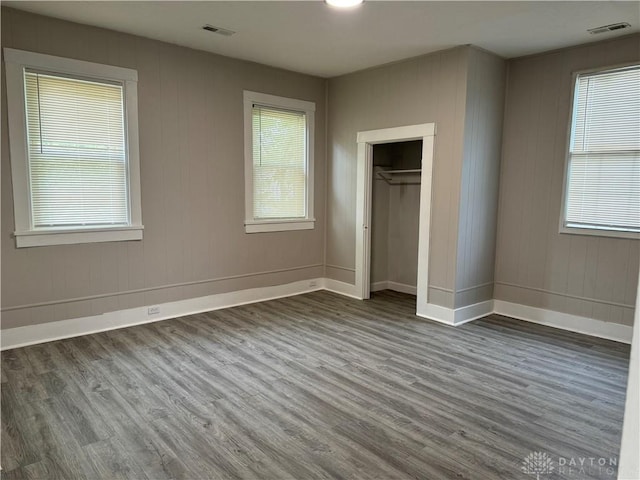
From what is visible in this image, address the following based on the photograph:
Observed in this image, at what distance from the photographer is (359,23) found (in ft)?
12.3

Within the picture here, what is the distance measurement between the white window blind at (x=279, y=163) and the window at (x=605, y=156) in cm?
309

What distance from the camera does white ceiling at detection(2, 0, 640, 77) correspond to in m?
3.38

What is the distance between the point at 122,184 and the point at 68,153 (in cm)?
53

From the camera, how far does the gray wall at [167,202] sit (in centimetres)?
373

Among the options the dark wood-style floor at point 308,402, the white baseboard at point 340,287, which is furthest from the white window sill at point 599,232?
the white baseboard at point 340,287

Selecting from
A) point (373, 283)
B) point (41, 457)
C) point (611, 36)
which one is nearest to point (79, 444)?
point (41, 457)

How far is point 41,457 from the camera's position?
2223mm

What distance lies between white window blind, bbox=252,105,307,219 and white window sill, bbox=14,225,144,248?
1515 mm

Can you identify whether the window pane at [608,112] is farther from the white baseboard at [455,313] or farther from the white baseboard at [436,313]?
the white baseboard at [436,313]

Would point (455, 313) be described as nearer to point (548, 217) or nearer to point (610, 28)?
point (548, 217)

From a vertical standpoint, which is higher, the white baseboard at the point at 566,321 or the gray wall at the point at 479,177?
the gray wall at the point at 479,177

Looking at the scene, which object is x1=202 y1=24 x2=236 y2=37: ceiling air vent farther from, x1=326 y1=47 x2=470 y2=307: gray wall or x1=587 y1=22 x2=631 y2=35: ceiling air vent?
x1=587 y1=22 x2=631 y2=35: ceiling air vent

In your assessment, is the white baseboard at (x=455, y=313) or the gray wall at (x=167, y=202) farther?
the white baseboard at (x=455, y=313)

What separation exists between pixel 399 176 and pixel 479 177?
150 centimetres
